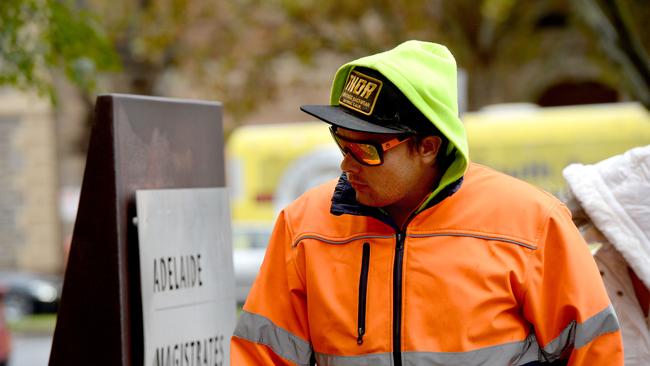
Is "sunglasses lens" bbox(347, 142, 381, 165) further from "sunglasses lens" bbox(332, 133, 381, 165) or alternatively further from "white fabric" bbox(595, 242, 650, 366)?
"white fabric" bbox(595, 242, 650, 366)

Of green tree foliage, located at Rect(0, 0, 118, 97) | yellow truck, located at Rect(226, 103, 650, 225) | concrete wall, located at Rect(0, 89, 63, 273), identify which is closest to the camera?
green tree foliage, located at Rect(0, 0, 118, 97)

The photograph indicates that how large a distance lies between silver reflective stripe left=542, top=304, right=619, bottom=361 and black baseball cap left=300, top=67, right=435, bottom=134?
598 millimetres

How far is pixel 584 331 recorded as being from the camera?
9.45 ft

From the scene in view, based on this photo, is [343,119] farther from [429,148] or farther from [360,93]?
[429,148]

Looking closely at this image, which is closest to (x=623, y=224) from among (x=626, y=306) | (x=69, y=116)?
(x=626, y=306)

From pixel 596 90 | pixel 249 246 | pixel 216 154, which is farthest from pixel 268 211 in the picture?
pixel 216 154

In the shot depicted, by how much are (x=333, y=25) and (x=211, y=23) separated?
93.9 inches

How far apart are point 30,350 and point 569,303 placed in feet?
50.7

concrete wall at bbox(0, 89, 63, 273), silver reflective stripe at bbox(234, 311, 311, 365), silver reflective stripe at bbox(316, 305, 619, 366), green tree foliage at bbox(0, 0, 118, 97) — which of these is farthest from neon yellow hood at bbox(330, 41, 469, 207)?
concrete wall at bbox(0, 89, 63, 273)

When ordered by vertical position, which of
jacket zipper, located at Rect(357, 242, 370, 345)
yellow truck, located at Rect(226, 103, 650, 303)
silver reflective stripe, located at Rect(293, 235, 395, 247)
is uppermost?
yellow truck, located at Rect(226, 103, 650, 303)

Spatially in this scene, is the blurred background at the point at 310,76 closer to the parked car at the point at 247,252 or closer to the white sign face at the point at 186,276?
the parked car at the point at 247,252

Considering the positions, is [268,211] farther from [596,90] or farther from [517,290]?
[517,290]

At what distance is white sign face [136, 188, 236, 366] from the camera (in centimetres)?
381

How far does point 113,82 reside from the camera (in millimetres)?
19438
